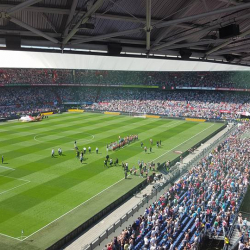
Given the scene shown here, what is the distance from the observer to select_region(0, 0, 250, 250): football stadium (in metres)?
8.66

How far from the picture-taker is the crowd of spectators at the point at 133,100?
68.8 metres

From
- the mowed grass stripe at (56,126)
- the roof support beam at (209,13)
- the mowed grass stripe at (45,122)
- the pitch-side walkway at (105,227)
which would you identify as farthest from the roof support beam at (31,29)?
the mowed grass stripe at (45,122)

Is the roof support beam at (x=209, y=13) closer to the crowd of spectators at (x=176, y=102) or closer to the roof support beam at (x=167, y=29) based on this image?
the roof support beam at (x=167, y=29)

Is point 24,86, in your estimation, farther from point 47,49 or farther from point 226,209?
point 47,49

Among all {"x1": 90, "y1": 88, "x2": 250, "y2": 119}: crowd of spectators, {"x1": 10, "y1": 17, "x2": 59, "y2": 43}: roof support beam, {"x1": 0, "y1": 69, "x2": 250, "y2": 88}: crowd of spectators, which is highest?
{"x1": 0, "y1": 69, "x2": 250, "y2": 88}: crowd of spectators

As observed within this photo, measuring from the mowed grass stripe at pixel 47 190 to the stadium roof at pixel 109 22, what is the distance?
15.9 meters

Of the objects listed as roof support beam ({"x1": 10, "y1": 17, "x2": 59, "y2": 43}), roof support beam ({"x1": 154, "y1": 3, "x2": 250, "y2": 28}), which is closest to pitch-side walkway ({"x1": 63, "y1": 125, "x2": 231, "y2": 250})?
roof support beam ({"x1": 10, "y1": 17, "x2": 59, "y2": 43})

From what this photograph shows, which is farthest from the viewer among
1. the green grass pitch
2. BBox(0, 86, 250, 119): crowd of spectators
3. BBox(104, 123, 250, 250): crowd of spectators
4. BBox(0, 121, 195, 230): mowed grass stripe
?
BBox(0, 86, 250, 119): crowd of spectators

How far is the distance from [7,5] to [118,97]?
79647 mm

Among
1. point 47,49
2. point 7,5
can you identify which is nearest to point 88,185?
point 47,49

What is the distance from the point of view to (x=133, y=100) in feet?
272

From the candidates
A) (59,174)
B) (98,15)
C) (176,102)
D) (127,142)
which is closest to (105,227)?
(59,174)

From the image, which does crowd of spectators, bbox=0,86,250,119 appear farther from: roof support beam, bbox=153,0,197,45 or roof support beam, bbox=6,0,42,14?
roof support beam, bbox=6,0,42,14

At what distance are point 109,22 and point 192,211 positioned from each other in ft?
50.2
